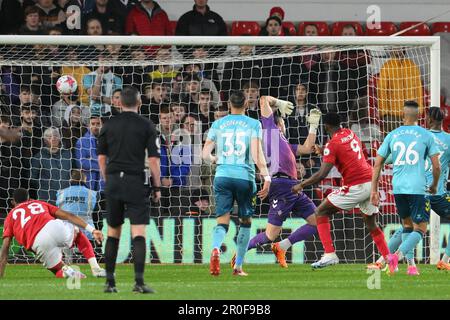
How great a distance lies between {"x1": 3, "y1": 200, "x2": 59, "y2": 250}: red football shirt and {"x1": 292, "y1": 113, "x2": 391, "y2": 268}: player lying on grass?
3533 millimetres

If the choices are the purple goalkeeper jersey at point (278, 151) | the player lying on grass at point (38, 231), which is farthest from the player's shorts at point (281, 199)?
the player lying on grass at point (38, 231)

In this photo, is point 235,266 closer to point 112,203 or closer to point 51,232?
point 51,232

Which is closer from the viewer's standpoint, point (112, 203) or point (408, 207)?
point (112, 203)

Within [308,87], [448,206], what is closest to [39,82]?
[308,87]

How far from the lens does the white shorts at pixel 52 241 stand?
14.3 m

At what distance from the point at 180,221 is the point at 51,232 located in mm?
4406

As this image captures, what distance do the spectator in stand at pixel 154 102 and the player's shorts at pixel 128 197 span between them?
815cm

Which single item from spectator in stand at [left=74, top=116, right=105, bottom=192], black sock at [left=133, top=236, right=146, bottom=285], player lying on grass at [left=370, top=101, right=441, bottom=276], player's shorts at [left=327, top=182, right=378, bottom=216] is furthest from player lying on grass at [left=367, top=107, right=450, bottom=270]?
spectator in stand at [left=74, top=116, right=105, bottom=192]

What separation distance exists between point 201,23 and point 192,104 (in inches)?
103

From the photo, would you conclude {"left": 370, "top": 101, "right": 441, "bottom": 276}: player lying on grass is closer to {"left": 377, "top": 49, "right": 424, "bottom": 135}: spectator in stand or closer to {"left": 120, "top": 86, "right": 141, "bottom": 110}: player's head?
{"left": 120, "top": 86, "right": 141, "bottom": 110}: player's head

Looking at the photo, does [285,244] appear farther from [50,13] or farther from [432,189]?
[50,13]

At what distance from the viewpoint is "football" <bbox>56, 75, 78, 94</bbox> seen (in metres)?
19.3

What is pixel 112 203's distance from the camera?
11.6 m

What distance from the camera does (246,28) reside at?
22.8 meters
